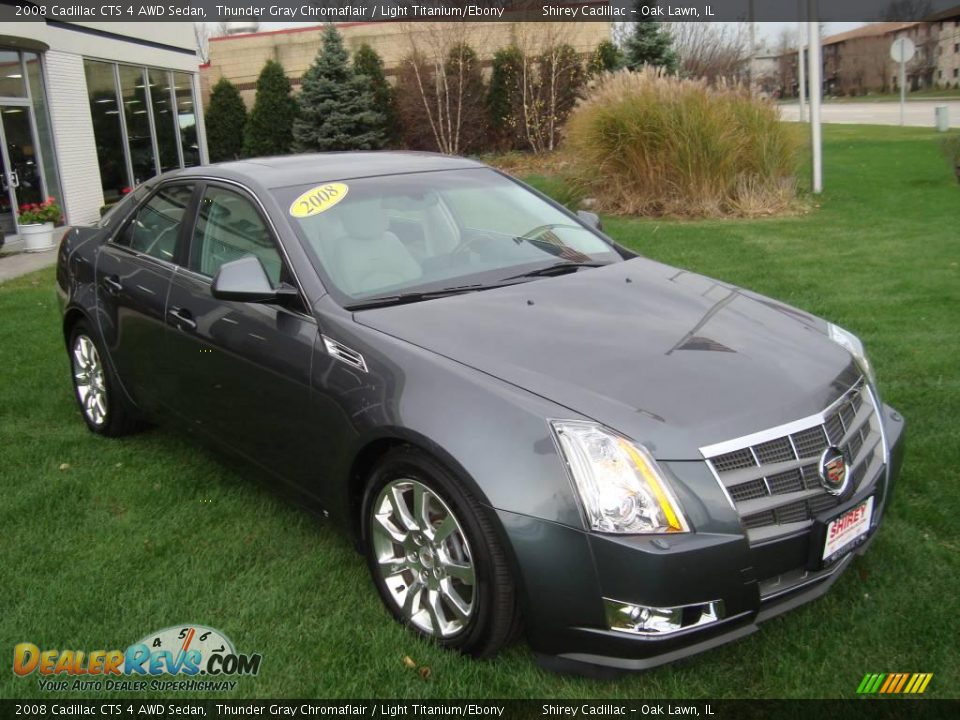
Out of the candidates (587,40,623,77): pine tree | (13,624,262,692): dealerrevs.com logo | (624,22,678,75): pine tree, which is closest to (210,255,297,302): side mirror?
(13,624,262,692): dealerrevs.com logo

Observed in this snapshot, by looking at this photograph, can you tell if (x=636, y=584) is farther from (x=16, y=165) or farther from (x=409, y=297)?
(x=16, y=165)

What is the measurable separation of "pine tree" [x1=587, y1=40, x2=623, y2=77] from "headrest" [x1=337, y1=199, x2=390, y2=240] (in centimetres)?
2286

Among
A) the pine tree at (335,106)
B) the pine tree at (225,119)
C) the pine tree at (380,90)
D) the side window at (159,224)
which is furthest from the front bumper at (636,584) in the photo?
the pine tree at (225,119)

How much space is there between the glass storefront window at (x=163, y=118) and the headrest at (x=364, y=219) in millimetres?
17515

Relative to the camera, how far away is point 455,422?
8.97 ft

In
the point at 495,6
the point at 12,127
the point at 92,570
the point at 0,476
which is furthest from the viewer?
the point at 495,6

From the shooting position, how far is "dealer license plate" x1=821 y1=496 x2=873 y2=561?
8.82 ft

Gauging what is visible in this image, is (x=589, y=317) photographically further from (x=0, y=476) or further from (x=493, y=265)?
(x=0, y=476)

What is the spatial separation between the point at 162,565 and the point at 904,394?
401 cm

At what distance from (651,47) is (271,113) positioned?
11.6 metres

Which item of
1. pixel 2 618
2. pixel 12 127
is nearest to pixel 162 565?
pixel 2 618

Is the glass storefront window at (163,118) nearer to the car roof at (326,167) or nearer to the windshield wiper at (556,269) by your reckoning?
the car roof at (326,167)

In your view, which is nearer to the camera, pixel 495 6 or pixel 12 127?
pixel 12 127

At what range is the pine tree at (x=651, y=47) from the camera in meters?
24.8
